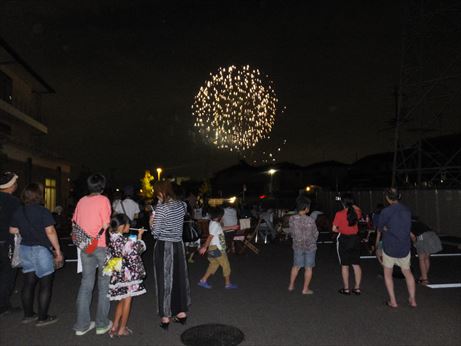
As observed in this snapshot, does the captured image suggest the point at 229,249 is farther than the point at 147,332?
Yes

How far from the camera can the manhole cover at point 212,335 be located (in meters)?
4.86

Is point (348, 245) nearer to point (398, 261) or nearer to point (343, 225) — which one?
point (343, 225)

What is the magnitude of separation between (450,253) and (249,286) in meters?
7.62

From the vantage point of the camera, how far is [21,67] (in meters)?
26.6

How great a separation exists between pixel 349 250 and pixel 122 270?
3935 mm

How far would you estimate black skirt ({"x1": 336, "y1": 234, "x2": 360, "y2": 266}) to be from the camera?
6.98 m

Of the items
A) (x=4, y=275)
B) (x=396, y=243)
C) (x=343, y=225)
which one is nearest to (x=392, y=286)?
(x=396, y=243)

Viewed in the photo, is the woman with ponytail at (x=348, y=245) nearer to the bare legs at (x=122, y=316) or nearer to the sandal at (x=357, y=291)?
the sandal at (x=357, y=291)

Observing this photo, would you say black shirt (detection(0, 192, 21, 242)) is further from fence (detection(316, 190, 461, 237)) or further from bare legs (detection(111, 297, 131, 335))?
fence (detection(316, 190, 461, 237))

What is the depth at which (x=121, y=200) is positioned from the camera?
10133 millimetres

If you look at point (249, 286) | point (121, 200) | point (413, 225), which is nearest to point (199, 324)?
point (249, 286)

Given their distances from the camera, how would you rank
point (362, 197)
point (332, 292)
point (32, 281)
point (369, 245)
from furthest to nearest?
point (362, 197)
point (369, 245)
point (332, 292)
point (32, 281)

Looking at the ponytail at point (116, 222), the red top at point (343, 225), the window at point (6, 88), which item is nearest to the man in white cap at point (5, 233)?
the ponytail at point (116, 222)

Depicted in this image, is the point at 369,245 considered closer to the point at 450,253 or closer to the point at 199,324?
the point at 450,253
